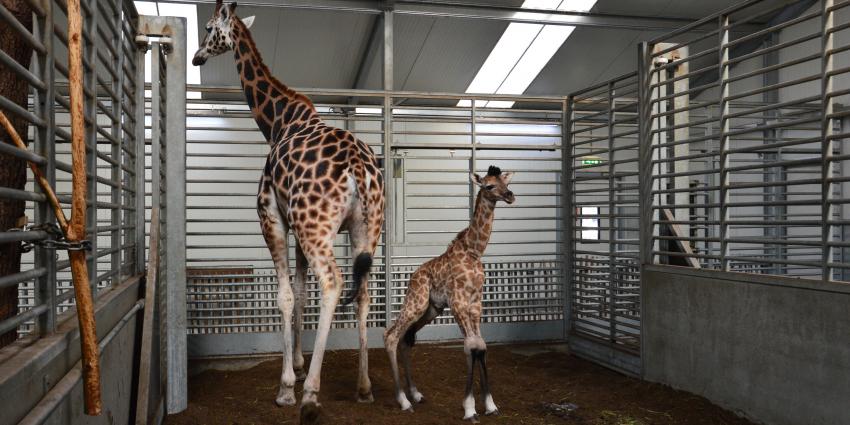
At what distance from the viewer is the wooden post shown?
192 cm

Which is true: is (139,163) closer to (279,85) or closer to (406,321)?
(279,85)

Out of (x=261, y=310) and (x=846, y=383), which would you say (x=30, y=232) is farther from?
(x=261, y=310)

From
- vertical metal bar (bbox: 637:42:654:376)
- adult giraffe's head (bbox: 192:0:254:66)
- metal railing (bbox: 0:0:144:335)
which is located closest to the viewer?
metal railing (bbox: 0:0:144:335)

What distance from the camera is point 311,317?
7.29 meters

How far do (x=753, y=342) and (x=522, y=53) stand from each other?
9897mm

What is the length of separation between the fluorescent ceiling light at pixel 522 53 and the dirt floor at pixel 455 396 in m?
7.22

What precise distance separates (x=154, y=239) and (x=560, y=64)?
1113 cm

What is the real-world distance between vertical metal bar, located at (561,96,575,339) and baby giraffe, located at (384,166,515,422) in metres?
2.57

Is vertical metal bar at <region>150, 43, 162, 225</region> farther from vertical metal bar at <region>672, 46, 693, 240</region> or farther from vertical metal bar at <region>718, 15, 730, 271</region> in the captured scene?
vertical metal bar at <region>672, 46, 693, 240</region>

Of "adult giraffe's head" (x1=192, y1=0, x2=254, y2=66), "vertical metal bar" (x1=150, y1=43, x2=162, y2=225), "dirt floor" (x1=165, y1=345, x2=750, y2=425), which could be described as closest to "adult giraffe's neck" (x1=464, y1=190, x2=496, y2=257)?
"dirt floor" (x1=165, y1=345, x2=750, y2=425)

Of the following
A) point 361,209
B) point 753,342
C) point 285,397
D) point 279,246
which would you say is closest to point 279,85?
point 279,246

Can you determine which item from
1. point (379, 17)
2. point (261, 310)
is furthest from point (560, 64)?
point (261, 310)

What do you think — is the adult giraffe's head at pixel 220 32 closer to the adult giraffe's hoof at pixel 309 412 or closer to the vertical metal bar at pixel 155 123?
the vertical metal bar at pixel 155 123

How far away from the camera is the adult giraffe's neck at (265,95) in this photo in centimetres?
525
